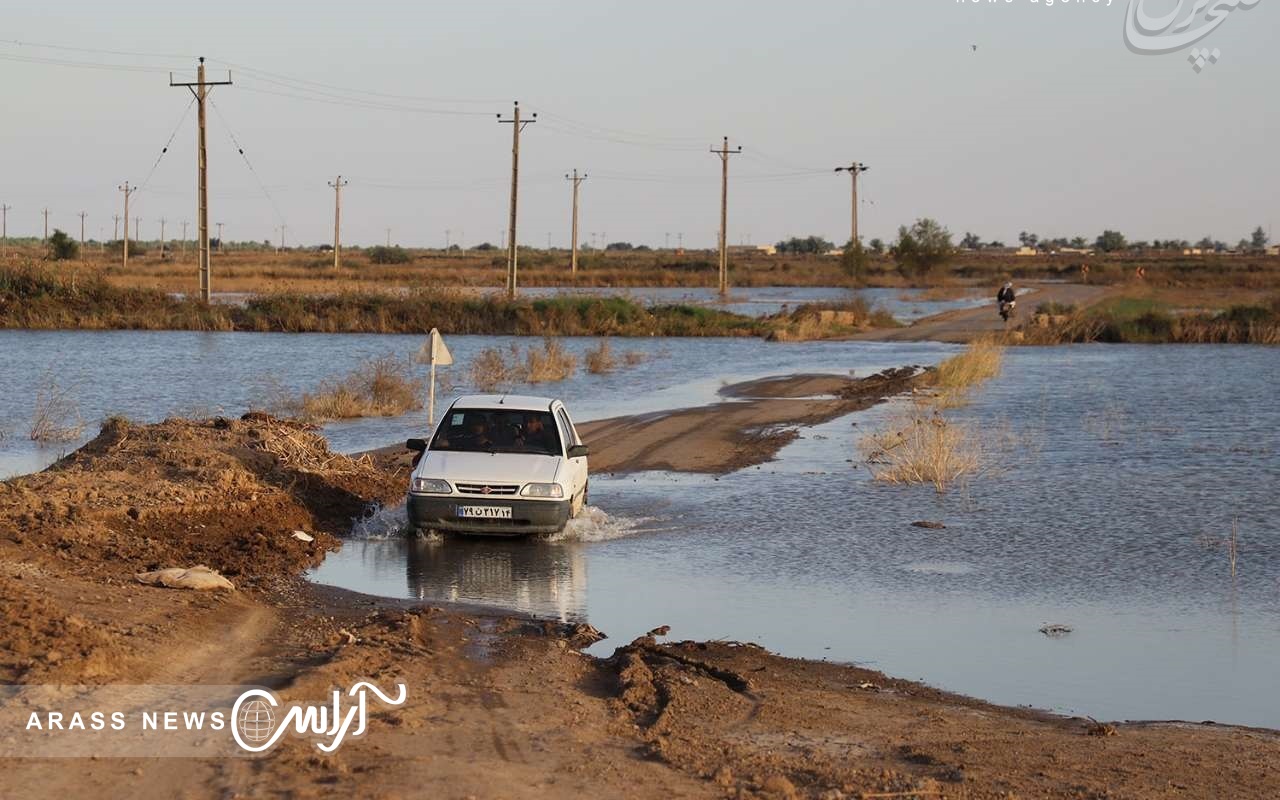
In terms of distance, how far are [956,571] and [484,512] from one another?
15.6ft

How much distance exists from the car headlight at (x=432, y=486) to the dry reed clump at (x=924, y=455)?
7.93 m

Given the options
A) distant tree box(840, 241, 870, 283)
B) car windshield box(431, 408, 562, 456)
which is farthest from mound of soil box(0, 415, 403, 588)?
distant tree box(840, 241, 870, 283)

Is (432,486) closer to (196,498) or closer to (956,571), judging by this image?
(196,498)

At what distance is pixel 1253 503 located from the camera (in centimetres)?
1947

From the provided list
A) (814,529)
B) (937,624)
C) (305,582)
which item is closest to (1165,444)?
(814,529)

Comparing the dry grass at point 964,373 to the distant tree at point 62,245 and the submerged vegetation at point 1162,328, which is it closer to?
the submerged vegetation at point 1162,328

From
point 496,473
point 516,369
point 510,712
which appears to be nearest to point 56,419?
point 496,473

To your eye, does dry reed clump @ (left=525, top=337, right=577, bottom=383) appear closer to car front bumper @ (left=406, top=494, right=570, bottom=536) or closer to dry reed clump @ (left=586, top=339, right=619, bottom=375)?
dry reed clump @ (left=586, top=339, right=619, bottom=375)

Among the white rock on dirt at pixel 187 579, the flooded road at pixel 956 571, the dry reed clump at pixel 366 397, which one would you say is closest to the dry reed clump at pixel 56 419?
the dry reed clump at pixel 366 397

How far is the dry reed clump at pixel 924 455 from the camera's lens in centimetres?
2100

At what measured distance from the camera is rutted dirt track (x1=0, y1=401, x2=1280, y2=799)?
729cm

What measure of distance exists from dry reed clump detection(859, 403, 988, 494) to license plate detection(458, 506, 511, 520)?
750 centimetres

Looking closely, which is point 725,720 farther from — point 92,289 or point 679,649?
point 92,289

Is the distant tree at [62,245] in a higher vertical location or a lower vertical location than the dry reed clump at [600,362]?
higher
